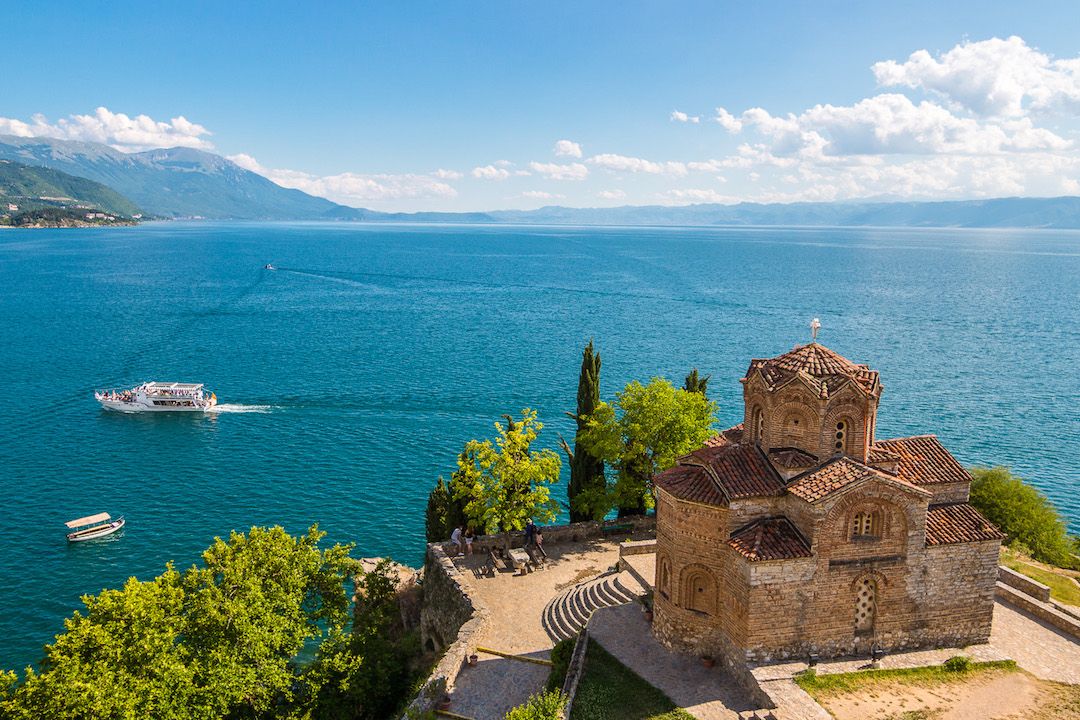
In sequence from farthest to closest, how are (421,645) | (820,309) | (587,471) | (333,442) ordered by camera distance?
1. (820,309)
2. (333,442)
3. (587,471)
4. (421,645)

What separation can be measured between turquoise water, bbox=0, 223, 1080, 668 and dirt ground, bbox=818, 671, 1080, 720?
1201 inches

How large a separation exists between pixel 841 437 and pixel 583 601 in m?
13.4

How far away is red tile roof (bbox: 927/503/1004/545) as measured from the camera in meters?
26.4

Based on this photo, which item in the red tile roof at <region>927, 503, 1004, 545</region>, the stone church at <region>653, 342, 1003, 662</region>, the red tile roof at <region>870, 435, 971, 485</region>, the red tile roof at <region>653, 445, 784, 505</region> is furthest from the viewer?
the red tile roof at <region>870, 435, 971, 485</region>

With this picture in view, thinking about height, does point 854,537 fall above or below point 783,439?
below

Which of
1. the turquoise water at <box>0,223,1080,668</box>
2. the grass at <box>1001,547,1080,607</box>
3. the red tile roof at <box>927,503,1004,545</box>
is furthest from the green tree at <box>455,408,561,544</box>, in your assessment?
the grass at <box>1001,547,1080,607</box>

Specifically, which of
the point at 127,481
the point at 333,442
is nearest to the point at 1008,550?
the point at 333,442

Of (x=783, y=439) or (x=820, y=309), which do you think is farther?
(x=820, y=309)

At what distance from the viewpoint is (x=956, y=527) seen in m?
26.8

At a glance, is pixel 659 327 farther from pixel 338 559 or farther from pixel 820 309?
pixel 338 559

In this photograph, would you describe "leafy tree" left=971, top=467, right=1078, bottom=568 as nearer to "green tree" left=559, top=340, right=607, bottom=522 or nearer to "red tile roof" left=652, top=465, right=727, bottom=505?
"green tree" left=559, top=340, right=607, bottom=522

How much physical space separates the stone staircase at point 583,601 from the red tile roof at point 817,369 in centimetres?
1176

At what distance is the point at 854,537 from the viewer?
84.2 feet

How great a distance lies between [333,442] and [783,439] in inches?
1824
